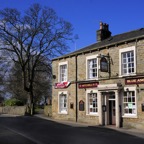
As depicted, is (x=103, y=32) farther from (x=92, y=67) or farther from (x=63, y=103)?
(x=63, y=103)

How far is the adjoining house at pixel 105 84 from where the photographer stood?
71.9 feet

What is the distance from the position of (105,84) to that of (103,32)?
8.39 m

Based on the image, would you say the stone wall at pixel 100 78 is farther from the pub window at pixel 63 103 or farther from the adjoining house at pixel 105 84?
the pub window at pixel 63 103

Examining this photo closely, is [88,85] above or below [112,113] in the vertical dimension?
above

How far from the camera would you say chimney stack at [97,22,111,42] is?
30625 millimetres

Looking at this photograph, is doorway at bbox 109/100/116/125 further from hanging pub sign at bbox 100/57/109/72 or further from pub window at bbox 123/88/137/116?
hanging pub sign at bbox 100/57/109/72

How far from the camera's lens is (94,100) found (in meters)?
25.8

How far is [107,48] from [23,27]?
2014 centimetres

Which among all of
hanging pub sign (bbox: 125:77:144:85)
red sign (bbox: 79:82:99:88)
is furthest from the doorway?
hanging pub sign (bbox: 125:77:144:85)

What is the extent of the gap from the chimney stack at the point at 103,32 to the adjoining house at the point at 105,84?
0.33 ft

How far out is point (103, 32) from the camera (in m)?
31.0

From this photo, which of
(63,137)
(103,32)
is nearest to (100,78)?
(103,32)

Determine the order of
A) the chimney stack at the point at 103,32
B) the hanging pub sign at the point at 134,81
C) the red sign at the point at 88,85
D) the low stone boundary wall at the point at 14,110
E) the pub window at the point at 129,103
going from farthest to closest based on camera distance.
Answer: the low stone boundary wall at the point at 14,110 → the chimney stack at the point at 103,32 → the red sign at the point at 88,85 → the pub window at the point at 129,103 → the hanging pub sign at the point at 134,81

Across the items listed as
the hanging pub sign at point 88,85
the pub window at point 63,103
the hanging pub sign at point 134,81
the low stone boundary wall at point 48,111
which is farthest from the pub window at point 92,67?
the low stone boundary wall at point 48,111
